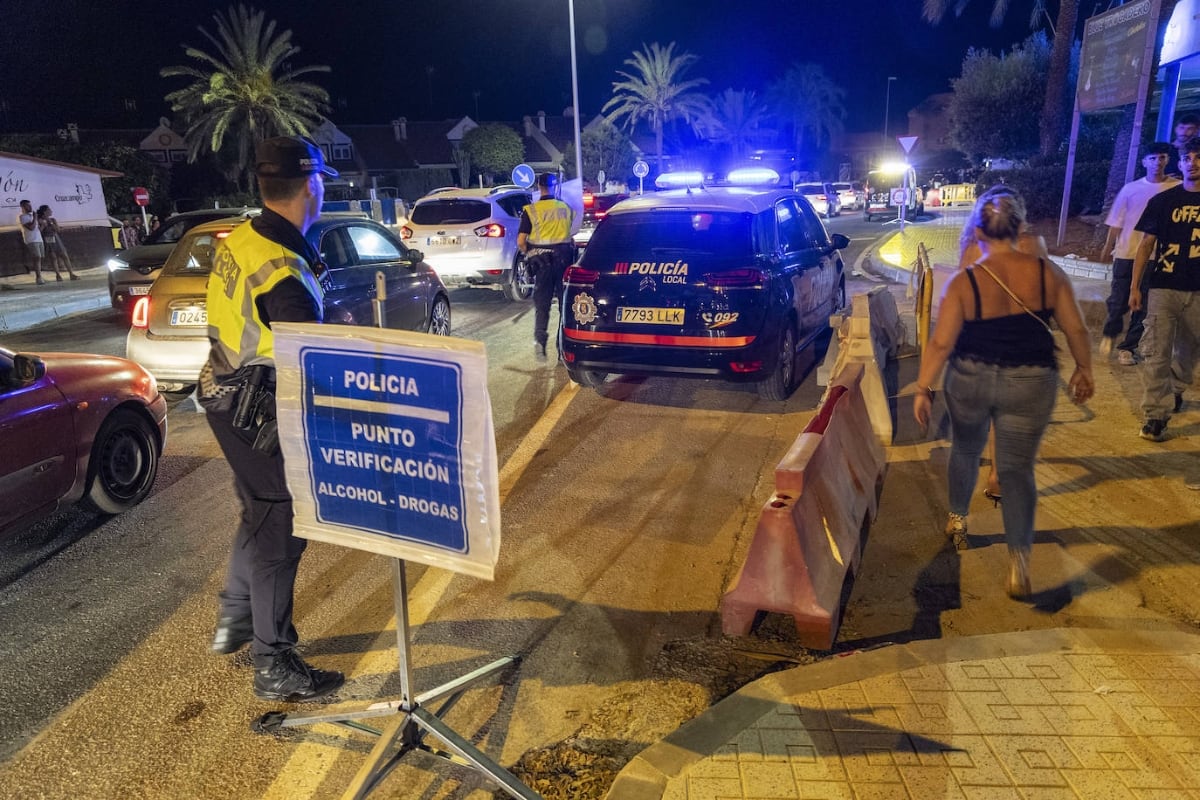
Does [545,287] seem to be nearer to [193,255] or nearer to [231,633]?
[193,255]

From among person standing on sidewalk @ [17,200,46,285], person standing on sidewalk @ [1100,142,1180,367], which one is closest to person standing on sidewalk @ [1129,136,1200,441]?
person standing on sidewalk @ [1100,142,1180,367]

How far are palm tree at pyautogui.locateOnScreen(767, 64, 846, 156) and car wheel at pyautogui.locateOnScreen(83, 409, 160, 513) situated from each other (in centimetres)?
7256

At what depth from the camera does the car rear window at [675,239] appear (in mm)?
6637

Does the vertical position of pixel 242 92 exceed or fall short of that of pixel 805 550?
it exceeds it

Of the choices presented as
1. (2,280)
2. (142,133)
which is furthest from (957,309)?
(142,133)

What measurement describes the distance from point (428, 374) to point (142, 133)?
64.3 metres

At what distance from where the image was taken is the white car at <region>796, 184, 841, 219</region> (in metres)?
35.1

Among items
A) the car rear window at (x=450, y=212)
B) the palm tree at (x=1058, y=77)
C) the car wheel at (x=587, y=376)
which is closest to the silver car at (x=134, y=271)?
the car rear window at (x=450, y=212)

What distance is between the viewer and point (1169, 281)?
217 inches

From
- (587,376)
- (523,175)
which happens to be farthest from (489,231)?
(587,376)

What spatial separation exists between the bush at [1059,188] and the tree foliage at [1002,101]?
15680 millimetres

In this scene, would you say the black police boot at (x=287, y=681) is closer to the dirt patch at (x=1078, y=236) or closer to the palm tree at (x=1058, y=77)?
the dirt patch at (x=1078, y=236)

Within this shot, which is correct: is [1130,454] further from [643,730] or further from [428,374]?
[428,374]

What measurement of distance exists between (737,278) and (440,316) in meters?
4.56
